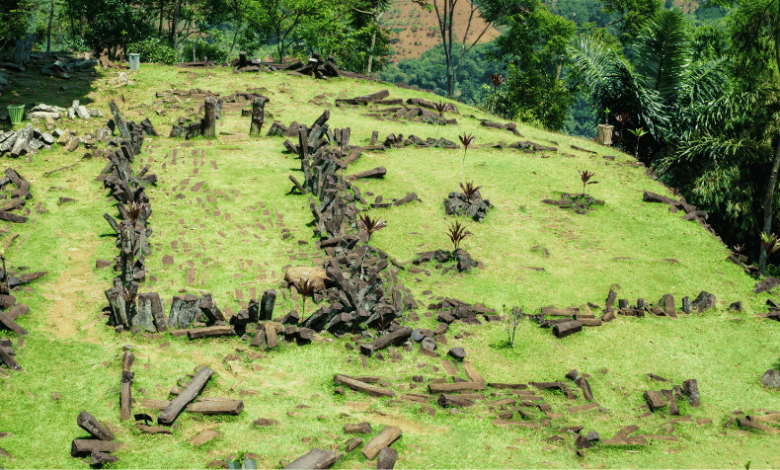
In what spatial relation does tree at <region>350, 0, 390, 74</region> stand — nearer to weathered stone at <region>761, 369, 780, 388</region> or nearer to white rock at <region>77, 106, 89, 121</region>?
white rock at <region>77, 106, 89, 121</region>

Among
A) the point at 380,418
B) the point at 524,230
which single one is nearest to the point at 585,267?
the point at 524,230

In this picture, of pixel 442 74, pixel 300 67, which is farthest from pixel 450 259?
pixel 442 74

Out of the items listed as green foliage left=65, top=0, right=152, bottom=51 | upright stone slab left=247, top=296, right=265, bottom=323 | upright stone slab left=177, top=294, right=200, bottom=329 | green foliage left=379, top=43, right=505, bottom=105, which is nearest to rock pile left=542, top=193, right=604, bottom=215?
upright stone slab left=247, top=296, right=265, bottom=323

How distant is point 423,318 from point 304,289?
8.14 ft

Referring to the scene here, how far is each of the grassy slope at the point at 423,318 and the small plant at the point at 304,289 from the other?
0.37 metres

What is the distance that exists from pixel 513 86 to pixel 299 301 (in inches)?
1314

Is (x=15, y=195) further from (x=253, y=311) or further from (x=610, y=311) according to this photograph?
(x=610, y=311)

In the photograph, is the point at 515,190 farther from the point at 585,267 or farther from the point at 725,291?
the point at 725,291

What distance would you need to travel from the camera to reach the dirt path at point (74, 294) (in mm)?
10359

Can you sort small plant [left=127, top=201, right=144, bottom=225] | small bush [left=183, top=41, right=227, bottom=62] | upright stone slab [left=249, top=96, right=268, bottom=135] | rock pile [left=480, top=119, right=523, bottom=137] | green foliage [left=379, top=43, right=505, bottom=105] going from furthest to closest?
green foliage [left=379, top=43, right=505, bottom=105] → small bush [left=183, top=41, right=227, bottom=62] → rock pile [left=480, top=119, right=523, bottom=137] → upright stone slab [left=249, top=96, right=268, bottom=135] → small plant [left=127, top=201, right=144, bottom=225]

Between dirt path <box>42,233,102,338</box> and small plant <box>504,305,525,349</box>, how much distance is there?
7.02m

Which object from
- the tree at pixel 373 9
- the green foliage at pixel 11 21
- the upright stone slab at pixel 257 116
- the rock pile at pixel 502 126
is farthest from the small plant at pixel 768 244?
the tree at pixel 373 9

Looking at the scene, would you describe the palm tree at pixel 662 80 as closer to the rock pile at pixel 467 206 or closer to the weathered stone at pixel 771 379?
the rock pile at pixel 467 206

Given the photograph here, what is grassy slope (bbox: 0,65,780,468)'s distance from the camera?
26.7 feet
